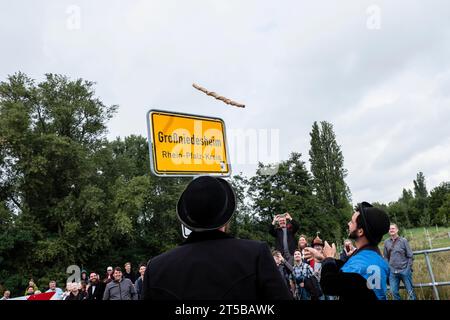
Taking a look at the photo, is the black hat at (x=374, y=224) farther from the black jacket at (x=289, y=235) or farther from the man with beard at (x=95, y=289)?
the man with beard at (x=95, y=289)

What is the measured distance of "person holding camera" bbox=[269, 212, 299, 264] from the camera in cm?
902

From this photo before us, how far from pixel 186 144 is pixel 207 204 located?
9.08 ft

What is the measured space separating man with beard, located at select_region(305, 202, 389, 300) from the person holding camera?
5614mm

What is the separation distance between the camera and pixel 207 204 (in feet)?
6.72

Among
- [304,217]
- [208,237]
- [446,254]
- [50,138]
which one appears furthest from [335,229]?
[208,237]

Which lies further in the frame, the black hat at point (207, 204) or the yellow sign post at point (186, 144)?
the yellow sign post at point (186, 144)

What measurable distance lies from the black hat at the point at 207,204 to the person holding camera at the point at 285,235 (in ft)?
22.8

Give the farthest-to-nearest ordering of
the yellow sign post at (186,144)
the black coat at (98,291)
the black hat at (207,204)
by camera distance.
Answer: the black coat at (98,291) < the yellow sign post at (186,144) < the black hat at (207,204)

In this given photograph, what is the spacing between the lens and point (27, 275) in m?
33.9

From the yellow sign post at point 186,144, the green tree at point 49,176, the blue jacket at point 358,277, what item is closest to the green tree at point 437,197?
the green tree at point 49,176

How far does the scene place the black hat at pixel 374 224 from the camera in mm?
3240

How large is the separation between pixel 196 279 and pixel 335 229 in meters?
55.4
